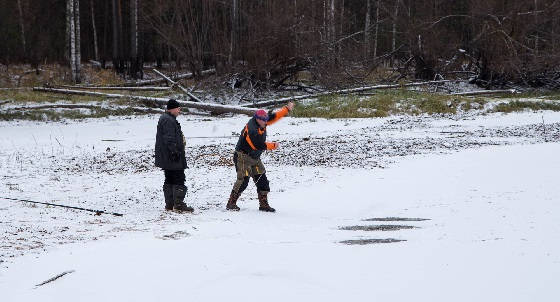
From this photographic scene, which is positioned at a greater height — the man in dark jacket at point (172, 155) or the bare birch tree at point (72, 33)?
the bare birch tree at point (72, 33)

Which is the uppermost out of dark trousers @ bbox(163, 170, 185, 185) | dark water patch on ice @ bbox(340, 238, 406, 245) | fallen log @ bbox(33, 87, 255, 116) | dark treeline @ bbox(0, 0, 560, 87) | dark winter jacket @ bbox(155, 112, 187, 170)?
dark treeline @ bbox(0, 0, 560, 87)

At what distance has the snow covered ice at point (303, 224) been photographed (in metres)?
5.33

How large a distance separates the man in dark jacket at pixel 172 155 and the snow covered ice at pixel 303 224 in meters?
0.36

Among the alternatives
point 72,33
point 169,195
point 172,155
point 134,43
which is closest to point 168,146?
point 172,155

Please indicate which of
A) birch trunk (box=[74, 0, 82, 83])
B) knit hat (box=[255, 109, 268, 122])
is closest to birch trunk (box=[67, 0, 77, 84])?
birch trunk (box=[74, 0, 82, 83])

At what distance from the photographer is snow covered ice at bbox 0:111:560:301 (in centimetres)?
533

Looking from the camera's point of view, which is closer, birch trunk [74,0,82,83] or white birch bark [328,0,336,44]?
white birch bark [328,0,336,44]

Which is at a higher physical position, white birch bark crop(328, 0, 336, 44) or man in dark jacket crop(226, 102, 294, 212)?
white birch bark crop(328, 0, 336, 44)

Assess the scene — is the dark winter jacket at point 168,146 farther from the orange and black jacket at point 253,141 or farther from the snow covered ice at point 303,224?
the orange and black jacket at point 253,141

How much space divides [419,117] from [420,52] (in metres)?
9.57

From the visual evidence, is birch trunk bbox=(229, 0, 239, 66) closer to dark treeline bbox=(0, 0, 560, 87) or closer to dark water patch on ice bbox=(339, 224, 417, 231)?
dark treeline bbox=(0, 0, 560, 87)

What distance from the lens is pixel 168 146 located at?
364 inches

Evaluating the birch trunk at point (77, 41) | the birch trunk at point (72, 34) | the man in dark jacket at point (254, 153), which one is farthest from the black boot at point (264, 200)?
the birch trunk at point (77, 41)

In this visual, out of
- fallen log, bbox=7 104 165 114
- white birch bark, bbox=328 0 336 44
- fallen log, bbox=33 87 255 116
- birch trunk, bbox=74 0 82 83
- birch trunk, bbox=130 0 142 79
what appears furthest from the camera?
birch trunk, bbox=130 0 142 79
